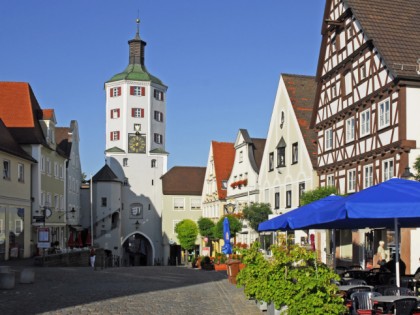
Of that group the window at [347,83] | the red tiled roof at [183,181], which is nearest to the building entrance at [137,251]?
the red tiled roof at [183,181]

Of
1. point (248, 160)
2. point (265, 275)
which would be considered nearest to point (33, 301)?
point (265, 275)

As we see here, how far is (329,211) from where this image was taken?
1176cm

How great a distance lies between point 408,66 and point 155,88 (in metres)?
57.0

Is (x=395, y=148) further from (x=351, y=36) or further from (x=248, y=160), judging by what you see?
(x=248, y=160)

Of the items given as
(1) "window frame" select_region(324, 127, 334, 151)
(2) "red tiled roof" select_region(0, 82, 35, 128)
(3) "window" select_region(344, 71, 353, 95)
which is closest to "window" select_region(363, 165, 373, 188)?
(3) "window" select_region(344, 71, 353, 95)

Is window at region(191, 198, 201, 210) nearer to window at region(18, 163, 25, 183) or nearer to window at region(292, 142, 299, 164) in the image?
window at region(18, 163, 25, 183)

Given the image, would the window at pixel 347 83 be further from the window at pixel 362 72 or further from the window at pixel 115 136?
the window at pixel 115 136

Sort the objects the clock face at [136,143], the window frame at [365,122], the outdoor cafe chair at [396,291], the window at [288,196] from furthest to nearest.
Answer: the clock face at [136,143] → the window at [288,196] → the window frame at [365,122] → the outdoor cafe chair at [396,291]

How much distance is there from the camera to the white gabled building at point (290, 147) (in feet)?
124

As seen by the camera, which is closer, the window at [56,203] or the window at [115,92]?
the window at [56,203]

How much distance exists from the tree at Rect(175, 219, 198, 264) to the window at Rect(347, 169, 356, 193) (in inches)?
1577

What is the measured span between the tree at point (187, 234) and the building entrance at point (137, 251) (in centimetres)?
976

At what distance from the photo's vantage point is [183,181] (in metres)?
78.8

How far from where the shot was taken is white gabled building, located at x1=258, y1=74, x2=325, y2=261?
37656 mm
